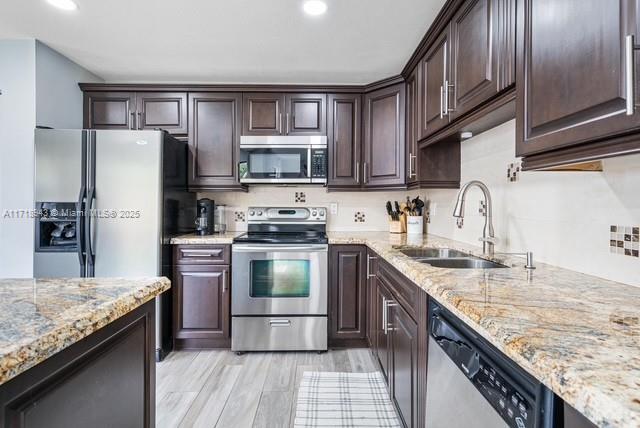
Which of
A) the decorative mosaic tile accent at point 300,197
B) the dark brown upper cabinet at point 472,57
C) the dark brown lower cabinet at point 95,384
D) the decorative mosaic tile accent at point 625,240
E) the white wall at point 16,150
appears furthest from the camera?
the decorative mosaic tile accent at point 300,197

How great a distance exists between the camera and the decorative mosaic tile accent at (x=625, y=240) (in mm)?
1038

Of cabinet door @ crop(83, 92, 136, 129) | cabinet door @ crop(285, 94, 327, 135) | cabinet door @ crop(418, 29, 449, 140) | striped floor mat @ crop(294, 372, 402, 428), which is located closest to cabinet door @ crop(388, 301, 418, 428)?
striped floor mat @ crop(294, 372, 402, 428)

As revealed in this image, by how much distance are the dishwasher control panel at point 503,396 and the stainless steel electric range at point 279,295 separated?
1787 mm

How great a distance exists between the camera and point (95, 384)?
2.52 ft

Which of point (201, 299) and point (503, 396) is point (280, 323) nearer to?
point (201, 299)

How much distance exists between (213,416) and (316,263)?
1.18 metres

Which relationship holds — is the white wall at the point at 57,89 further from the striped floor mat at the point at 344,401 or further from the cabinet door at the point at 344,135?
the striped floor mat at the point at 344,401

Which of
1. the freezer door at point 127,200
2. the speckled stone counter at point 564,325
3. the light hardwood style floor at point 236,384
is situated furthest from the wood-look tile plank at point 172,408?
the speckled stone counter at point 564,325

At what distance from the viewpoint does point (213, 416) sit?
179cm

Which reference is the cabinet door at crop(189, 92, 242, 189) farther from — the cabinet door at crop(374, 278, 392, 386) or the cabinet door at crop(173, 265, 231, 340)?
the cabinet door at crop(374, 278, 392, 386)

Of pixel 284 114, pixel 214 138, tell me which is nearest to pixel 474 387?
pixel 284 114

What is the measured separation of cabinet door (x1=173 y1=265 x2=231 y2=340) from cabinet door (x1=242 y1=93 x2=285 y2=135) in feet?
3.96

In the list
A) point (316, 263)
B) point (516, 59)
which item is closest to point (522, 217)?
point (516, 59)

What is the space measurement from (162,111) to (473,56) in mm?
2451
